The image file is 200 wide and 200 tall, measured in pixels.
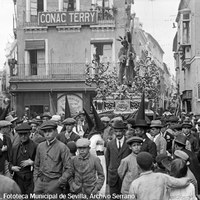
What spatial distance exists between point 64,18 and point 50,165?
2862cm

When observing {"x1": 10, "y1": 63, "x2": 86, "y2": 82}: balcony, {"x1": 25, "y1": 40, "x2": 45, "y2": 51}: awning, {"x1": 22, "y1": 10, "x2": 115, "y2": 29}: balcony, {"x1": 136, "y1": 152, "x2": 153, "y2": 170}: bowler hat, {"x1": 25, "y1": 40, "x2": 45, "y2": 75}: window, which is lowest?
{"x1": 136, "y1": 152, "x2": 153, "y2": 170}: bowler hat

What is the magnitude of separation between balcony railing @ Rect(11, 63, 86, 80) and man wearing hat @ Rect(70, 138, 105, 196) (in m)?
27.6

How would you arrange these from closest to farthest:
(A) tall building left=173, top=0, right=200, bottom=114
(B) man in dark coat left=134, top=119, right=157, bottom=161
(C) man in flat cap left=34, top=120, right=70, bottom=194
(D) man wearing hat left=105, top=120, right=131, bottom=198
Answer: (C) man in flat cap left=34, top=120, right=70, bottom=194, (D) man wearing hat left=105, top=120, right=131, bottom=198, (B) man in dark coat left=134, top=119, right=157, bottom=161, (A) tall building left=173, top=0, right=200, bottom=114

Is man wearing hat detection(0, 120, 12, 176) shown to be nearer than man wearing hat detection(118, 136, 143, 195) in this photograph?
No

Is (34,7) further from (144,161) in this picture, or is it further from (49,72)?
(144,161)

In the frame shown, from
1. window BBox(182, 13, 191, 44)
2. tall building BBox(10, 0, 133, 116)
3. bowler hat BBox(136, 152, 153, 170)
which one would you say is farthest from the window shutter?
bowler hat BBox(136, 152, 153, 170)

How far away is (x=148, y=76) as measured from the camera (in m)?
22.2

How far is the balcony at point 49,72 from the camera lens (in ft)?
116

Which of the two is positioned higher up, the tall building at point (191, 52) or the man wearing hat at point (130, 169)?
the tall building at point (191, 52)

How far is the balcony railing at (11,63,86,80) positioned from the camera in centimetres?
3559

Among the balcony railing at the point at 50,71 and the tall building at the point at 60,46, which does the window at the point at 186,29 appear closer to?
the tall building at the point at 60,46

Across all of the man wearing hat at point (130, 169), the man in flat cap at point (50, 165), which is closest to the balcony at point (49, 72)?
the man in flat cap at point (50, 165)

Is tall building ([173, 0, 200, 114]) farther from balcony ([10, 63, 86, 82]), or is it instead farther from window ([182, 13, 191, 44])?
balcony ([10, 63, 86, 82])

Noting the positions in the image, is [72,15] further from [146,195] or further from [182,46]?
[146,195]
